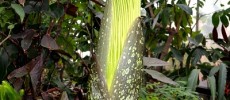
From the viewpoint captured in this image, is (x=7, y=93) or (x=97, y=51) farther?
(x=7, y=93)

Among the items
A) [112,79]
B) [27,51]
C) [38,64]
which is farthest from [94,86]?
[27,51]

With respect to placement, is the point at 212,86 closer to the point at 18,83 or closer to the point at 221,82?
the point at 221,82

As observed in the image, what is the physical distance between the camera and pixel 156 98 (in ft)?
3.31

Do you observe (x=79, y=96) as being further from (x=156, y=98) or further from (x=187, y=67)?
(x=187, y=67)

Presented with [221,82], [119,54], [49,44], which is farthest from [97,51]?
[221,82]

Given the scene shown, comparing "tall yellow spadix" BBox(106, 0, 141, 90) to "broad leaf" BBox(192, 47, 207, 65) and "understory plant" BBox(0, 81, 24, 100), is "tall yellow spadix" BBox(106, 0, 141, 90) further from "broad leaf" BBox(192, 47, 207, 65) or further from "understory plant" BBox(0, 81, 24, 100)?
"broad leaf" BBox(192, 47, 207, 65)

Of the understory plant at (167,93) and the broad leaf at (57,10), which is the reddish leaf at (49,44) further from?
the understory plant at (167,93)

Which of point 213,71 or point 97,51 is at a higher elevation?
point 97,51

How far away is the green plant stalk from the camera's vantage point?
64cm

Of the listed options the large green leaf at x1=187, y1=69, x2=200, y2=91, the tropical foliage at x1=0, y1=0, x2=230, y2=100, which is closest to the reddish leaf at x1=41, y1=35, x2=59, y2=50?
the tropical foliage at x1=0, y1=0, x2=230, y2=100

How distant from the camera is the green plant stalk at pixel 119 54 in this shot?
639 mm

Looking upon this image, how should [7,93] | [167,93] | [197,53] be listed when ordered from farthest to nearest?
1. [197,53]
2. [167,93]
3. [7,93]

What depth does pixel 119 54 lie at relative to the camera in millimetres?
646

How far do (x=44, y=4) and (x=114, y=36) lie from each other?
0.41 meters
